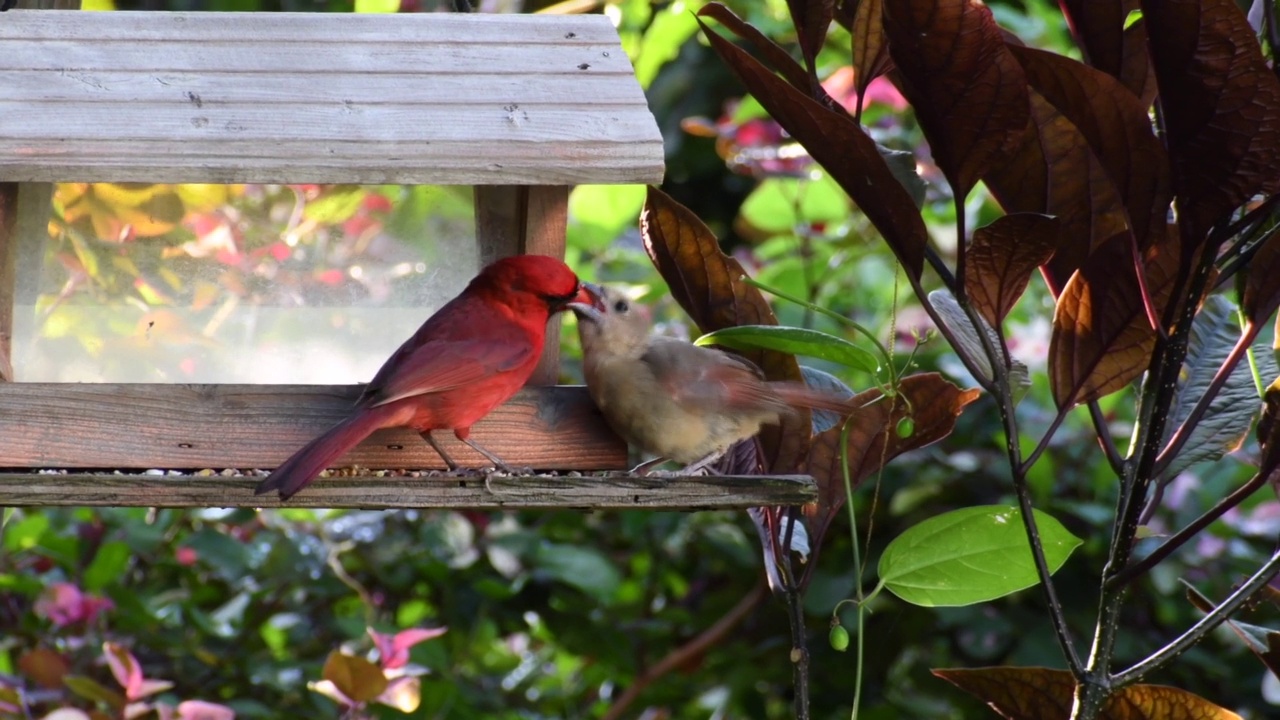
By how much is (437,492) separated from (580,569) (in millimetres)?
1358

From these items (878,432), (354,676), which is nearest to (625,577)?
(354,676)

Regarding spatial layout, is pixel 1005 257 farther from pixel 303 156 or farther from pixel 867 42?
pixel 303 156

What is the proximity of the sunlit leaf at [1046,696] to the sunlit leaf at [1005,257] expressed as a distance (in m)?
0.48

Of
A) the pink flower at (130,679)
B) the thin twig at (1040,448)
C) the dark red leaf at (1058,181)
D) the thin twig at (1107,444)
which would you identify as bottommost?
the pink flower at (130,679)

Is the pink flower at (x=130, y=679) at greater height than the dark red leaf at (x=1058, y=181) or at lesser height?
lesser

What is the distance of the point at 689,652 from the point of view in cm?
384

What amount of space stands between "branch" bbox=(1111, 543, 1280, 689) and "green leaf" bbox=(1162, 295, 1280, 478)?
0.19 meters

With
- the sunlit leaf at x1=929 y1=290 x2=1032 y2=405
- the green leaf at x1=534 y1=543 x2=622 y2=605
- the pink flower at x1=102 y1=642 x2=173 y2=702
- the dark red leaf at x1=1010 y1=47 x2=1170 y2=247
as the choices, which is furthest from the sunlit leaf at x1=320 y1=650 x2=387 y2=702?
the dark red leaf at x1=1010 y1=47 x2=1170 y2=247

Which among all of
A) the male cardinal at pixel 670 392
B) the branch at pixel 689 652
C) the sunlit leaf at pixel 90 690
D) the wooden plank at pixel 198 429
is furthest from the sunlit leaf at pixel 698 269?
the branch at pixel 689 652

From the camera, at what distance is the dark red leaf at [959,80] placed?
1.53m

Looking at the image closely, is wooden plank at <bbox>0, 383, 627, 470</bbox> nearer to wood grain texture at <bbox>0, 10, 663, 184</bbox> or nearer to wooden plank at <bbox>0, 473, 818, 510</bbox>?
wooden plank at <bbox>0, 473, 818, 510</bbox>

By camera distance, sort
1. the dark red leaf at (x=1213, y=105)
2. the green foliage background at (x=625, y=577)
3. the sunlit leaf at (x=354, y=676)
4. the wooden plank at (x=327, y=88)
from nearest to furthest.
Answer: the dark red leaf at (x=1213, y=105) → the wooden plank at (x=327, y=88) → the sunlit leaf at (x=354, y=676) → the green foliage background at (x=625, y=577)

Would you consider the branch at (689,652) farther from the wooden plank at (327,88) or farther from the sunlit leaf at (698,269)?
the wooden plank at (327,88)

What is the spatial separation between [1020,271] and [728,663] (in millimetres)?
2332
